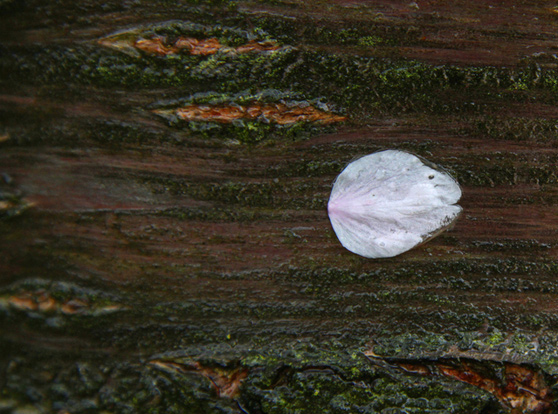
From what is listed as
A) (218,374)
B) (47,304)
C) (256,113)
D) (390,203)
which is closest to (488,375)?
(390,203)

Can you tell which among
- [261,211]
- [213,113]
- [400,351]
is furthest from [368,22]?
[400,351]

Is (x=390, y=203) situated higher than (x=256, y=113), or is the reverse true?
(x=256, y=113)

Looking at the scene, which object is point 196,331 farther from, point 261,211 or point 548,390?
point 548,390

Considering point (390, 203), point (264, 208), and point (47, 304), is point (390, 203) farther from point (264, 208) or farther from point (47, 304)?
point (47, 304)

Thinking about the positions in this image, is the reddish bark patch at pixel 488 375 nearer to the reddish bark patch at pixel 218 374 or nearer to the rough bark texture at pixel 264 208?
the rough bark texture at pixel 264 208

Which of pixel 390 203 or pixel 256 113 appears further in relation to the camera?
pixel 390 203

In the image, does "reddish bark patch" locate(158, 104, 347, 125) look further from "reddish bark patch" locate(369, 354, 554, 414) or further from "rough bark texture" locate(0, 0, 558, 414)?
"reddish bark patch" locate(369, 354, 554, 414)

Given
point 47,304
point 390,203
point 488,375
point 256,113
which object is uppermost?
point 256,113

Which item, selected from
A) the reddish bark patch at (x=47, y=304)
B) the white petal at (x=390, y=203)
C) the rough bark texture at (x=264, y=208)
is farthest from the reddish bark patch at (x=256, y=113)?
the reddish bark patch at (x=47, y=304)
